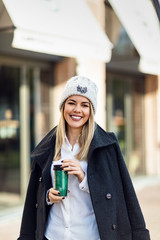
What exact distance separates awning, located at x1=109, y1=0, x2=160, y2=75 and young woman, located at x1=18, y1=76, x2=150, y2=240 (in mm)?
6754

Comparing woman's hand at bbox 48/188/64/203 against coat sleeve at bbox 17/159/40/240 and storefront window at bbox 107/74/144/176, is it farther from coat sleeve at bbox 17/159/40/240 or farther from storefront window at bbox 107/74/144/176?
storefront window at bbox 107/74/144/176

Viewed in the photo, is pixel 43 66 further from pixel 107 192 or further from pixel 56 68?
pixel 107 192

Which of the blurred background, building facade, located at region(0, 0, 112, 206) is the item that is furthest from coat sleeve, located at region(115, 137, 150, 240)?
building facade, located at region(0, 0, 112, 206)

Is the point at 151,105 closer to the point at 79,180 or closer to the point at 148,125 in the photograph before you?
the point at 148,125

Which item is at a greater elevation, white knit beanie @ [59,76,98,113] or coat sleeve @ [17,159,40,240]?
white knit beanie @ [59,76,98,113]

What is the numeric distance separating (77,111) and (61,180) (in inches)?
17.4

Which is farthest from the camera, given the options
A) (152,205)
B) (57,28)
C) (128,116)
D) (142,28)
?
(128,116)

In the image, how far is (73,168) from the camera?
220 centimetres

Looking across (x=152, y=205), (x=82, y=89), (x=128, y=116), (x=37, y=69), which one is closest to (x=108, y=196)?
(x=82, y=89)

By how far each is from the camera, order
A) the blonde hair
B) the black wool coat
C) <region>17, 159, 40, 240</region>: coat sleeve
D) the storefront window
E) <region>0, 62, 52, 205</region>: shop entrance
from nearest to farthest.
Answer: the black wool coat
the blonde hair
<region>17, 159, 40, 240</region>: coat sleeve
<region>0, 62, 52, 205</region>: shop entrance
the storefront window

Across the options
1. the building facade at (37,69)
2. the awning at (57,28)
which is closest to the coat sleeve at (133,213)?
the awning at (57,28)

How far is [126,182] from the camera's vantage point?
2400mm

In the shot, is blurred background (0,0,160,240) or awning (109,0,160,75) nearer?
blurred background (0,0,160,240)

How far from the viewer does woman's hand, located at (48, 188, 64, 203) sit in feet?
7.15
